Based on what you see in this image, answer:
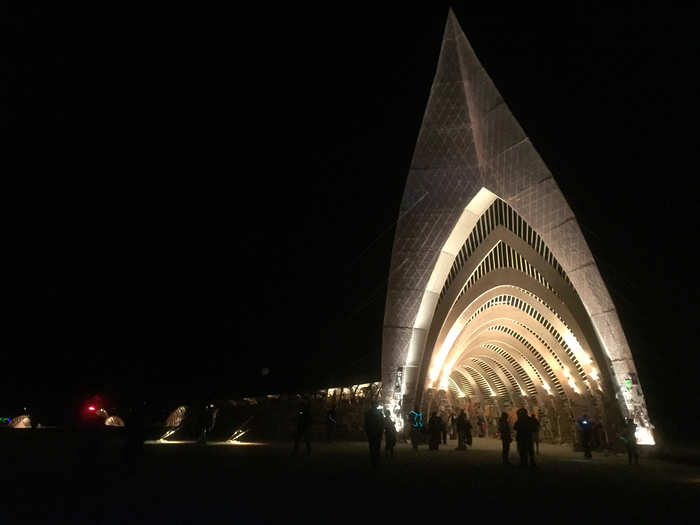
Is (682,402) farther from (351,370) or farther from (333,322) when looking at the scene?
(333,322)

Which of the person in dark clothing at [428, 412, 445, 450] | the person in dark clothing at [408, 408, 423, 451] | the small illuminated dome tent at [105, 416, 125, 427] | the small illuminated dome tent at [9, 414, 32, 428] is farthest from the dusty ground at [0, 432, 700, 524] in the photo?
the small illuminated dome tent at [9, 414, 32, 428]

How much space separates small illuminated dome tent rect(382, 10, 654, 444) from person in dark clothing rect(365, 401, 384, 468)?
8220 mm

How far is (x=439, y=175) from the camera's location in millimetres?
21562

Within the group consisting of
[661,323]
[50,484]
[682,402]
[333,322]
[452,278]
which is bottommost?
[50,484]

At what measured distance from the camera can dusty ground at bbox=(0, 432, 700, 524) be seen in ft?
17.6

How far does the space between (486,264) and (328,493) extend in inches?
768

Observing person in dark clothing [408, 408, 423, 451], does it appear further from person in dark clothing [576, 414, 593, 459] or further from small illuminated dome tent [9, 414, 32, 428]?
small illuminated dome tent [9, 414, 32, 428]

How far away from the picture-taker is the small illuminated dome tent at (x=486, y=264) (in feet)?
56.5

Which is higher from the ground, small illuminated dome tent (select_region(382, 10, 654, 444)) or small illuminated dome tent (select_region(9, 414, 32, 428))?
small illuminated dome tent (select_region(382, 10, 654, 444))

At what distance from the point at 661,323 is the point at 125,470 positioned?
1315 centimetres

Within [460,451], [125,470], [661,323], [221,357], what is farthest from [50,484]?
[221,357]

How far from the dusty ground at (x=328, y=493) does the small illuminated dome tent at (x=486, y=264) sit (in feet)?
23.2

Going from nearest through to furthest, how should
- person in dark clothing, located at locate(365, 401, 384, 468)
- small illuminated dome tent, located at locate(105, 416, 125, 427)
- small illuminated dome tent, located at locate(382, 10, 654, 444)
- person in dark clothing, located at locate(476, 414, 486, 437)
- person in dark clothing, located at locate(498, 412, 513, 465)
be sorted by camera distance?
person in dark clothing, located at locate(365, 401, 384, 468), person in dark clothing, located at locate(498, 412, 513, 465), small illuminated dome tent, located at locate(382, 10, 654, 444), person in dark clothing, located at locate(476, 414, 486, 437), small illuminated dome tent, located at locate(105, 416, 125, 427)

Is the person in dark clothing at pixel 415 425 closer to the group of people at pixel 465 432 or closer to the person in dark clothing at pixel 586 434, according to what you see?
the group of people at pixel 465 432
